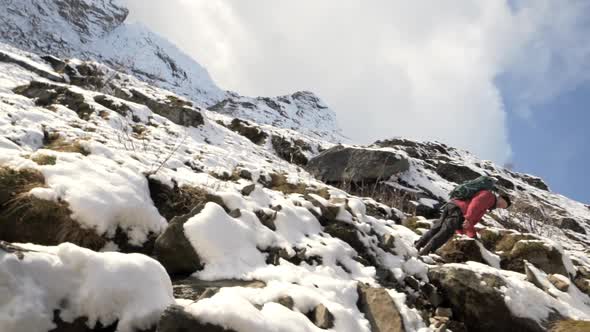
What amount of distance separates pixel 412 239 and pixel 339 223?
1872mm

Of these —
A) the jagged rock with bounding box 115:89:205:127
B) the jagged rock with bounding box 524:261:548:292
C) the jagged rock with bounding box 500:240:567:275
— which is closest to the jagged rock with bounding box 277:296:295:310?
the jagged rock with bounding box 524:261:548:292

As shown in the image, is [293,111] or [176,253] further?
[293,111]

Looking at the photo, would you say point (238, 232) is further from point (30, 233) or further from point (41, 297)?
point (41, 297)

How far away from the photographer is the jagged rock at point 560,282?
5936 millimetres

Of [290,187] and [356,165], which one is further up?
[356,165]

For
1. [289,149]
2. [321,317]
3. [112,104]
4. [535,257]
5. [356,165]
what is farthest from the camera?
[289,149]

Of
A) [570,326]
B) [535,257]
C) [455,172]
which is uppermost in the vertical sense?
[455,172]

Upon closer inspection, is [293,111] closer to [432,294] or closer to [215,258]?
[432,294]

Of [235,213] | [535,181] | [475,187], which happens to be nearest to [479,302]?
[475,187]

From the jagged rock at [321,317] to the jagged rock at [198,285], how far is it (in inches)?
24.1

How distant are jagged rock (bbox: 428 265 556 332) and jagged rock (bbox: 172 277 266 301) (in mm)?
2760

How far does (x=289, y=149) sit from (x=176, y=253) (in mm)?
15247

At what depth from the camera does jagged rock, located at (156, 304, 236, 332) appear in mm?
2441

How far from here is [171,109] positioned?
16.4 m
